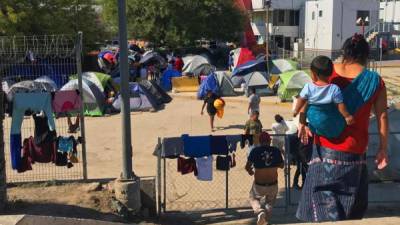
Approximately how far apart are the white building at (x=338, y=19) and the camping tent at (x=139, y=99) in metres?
30.3

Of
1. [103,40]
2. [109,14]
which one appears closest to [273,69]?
[103,40]

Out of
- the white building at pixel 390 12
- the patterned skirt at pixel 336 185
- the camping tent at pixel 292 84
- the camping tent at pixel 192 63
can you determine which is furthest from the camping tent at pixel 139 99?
the white building at pixel 390 12

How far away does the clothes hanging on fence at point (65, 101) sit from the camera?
392 inches

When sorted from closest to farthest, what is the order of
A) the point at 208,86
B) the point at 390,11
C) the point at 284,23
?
the point at 208,86, the point at 284,23, the point at 390,11

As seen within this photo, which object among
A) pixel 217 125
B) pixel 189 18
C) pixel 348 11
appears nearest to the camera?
pixel 217 125

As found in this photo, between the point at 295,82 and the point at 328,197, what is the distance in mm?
20468

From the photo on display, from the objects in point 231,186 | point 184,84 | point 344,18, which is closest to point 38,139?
point 231,186

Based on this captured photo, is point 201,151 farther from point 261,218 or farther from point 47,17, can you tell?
point 47,17

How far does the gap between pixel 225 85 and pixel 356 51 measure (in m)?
22.6

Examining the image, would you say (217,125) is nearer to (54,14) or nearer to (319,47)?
(54,14)

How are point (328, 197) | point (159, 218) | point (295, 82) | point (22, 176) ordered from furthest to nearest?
point (295, 82) < point (22, 176) < point (159, 218) < point (328, 197)

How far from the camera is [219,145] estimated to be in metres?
8.82

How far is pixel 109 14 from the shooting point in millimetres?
42469

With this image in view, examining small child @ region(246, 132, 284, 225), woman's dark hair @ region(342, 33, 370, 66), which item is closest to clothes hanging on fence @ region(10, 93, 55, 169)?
small child @ region(246, 132, 284, 225)
